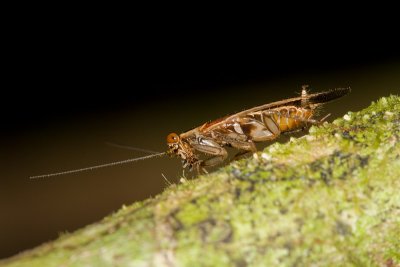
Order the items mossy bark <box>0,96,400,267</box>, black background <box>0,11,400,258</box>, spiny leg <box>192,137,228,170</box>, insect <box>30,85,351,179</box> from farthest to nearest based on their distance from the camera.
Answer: black background <box>0,11,400,258</box> → spiny leg <box>192,137,228,170</box> → insect <box>30,85,351,179</box> → mossy bark <box>0,96,400,267</box>

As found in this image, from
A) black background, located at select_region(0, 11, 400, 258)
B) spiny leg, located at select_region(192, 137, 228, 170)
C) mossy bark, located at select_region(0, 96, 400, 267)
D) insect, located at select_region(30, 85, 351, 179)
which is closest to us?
mossy bark, located at select_region(0, 96, 400, 267)

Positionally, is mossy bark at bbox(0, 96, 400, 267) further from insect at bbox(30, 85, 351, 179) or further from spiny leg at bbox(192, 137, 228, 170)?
spiny leg at bbox(192, 137, 228, 170)

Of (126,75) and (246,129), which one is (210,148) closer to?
(246,129)

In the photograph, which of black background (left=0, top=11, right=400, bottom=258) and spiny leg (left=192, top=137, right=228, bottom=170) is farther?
black background (left=0, top=11, right=400, bottom=258)

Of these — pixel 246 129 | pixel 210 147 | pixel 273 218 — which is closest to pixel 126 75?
pixel 210 147

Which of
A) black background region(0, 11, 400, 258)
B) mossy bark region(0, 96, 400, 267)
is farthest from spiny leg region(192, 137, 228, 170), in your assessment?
black background region(0, 11, 400, 258)

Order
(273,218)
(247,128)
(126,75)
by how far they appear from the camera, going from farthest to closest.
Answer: (126,75) → (247,128) → (273,218)

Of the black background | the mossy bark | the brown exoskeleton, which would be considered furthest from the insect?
the black background

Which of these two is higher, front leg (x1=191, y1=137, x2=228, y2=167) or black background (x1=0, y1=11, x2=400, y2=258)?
black background (x1=0, y1=11, x2=400, y2=258)
